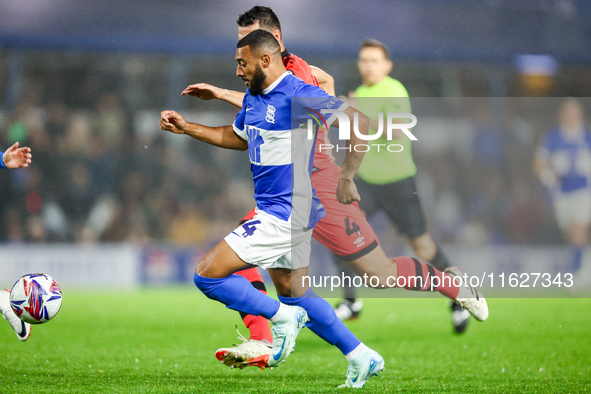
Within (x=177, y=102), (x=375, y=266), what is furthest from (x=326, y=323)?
(x=177, y=102)

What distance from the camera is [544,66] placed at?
40.7 feet

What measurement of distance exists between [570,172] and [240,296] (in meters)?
6.73

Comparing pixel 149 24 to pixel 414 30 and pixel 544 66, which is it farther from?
pixel 544 66

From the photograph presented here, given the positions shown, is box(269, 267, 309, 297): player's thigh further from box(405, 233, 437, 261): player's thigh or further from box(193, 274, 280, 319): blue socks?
box(405, 233, 437, 261): player's thigh

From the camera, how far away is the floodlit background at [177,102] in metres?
9.99

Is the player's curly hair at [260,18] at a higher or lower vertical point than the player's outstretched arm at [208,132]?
higher

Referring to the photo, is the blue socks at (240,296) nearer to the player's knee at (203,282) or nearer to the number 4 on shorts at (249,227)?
the player's knee at (203,282)

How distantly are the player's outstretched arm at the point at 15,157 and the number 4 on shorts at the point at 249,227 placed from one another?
1.68m

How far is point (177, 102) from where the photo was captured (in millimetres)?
13844

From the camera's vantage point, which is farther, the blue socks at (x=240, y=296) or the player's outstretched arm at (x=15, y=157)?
the player's outstretched arm at (x=15, y=157)

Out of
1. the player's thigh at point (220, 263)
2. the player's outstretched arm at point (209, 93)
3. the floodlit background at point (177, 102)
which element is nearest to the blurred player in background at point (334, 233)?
the player's outstretched arm at point (209, 93)

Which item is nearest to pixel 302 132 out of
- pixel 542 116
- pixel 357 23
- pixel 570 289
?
pixel 570 289

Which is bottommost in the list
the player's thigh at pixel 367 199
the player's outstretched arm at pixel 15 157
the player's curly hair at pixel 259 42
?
the player's thigh at pixel 367 199

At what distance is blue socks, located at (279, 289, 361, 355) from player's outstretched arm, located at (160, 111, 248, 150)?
3.40 ft
